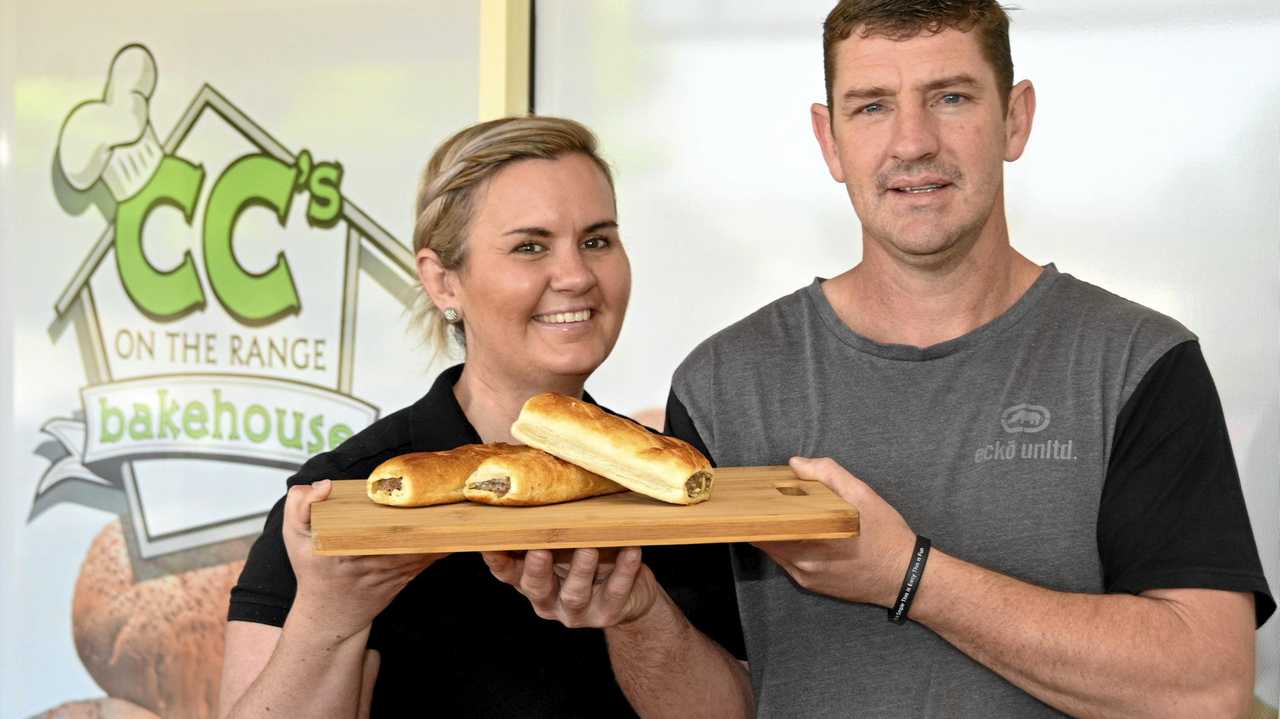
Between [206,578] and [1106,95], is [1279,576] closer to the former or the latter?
[1106,95]

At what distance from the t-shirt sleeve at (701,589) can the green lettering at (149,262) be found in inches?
72.0

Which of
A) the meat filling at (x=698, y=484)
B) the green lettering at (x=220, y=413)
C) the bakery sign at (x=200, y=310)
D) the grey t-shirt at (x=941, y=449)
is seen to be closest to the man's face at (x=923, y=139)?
the grey t-shirt at (x=941, y=449)

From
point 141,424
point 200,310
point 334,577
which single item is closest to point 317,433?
point 200,310

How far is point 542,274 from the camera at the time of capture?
160 cm

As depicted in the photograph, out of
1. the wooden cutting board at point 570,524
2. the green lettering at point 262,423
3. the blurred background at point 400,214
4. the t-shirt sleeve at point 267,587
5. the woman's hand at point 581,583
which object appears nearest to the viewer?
the wooden cutting board at point 570,524

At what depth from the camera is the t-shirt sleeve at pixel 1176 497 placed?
1305 mm

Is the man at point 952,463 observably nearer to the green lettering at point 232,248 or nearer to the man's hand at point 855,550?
the man's hand at point 855,550

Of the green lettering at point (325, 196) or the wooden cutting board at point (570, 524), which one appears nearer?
the wooden cutting board at point (570, 524)

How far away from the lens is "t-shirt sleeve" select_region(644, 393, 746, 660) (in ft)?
5.25

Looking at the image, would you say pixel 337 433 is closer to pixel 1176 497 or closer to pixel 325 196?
pixel 325 196

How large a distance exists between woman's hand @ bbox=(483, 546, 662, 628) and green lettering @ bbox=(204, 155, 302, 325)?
1815 millimetres

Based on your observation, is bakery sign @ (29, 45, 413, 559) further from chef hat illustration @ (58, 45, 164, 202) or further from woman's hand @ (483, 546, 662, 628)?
woman's hand @ (483, 546, 662, 628)

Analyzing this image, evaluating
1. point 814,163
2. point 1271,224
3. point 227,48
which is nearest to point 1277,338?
point 1271,224

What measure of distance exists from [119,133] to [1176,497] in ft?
8.73
